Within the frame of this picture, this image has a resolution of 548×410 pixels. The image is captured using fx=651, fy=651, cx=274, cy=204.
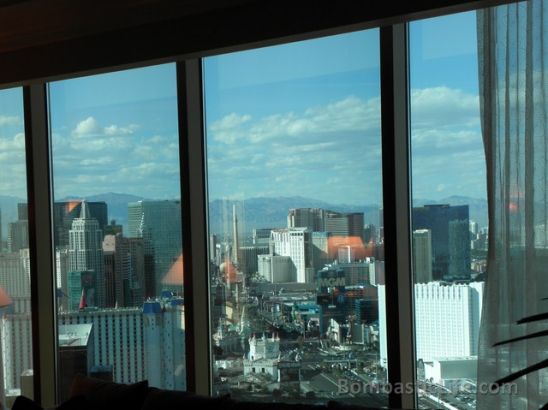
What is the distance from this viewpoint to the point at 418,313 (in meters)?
4.05

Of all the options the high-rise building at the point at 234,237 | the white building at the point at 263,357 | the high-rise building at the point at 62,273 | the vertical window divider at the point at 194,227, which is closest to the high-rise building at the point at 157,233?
the vertical window divider at the point at 194,227

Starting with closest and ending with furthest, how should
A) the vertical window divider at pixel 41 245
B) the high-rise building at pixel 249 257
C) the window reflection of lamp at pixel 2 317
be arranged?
the high-rise building at pixel 249 257 < the window reflection of lamp at pixel 2 317 < the vertical window divider at pixel 41 245

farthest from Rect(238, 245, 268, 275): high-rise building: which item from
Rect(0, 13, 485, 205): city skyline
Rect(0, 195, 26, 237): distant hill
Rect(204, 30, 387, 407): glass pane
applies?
Rect(0, 195, 26, 237): distant hill

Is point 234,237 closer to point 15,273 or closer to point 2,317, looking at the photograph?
point 15,273

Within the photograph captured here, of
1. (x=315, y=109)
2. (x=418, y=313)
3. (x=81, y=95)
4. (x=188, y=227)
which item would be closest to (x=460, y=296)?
(x=418, y=313)

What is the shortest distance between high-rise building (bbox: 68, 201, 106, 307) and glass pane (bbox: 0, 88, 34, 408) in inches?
20.4

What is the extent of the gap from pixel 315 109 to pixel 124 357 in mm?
2411

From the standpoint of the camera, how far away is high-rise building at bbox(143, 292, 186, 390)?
484 cm

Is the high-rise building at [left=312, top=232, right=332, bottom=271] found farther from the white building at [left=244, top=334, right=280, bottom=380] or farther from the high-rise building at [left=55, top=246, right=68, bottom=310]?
the high-rise building at [left=55, top=246, right=68, bottom=310]

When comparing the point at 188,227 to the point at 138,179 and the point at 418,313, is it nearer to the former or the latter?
the point at 138,179

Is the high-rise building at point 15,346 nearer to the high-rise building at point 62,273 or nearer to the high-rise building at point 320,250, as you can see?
the high-rise building at point 62,273

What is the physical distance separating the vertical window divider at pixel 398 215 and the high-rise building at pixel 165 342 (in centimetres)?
161

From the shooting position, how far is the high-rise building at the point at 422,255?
4.03 metres

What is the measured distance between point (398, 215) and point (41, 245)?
10.00 feet
